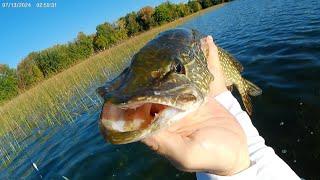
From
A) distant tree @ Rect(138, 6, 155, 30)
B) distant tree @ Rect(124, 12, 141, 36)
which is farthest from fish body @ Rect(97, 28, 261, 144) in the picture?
distant tree @ Rect(138, 6, 155, 30)

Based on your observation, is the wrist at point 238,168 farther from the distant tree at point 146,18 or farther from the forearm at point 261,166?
the distant tree at point 146,18

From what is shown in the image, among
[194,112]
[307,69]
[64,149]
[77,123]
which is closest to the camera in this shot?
[194,112]

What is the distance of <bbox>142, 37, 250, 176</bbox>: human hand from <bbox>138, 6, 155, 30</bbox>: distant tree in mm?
64265

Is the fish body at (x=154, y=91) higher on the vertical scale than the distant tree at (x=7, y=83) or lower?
higher

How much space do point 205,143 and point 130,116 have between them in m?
0.43

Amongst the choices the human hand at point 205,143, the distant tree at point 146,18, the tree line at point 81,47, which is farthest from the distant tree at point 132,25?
the human hand at point 205,143

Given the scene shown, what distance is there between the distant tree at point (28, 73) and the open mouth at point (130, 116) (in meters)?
47.6

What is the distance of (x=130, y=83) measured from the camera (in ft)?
6.02

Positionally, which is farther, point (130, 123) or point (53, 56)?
point (53, 56)

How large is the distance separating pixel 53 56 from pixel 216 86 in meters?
53.6

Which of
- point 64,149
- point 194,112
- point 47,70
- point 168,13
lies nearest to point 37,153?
point 64,149

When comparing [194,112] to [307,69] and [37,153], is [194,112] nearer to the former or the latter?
[307,69]

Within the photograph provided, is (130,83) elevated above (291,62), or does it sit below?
above

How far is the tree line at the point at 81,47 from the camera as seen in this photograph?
1896 inches
